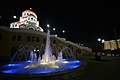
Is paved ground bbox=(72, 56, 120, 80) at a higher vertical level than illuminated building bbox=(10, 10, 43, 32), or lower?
lower

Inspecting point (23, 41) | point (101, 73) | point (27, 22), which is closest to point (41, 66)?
point (101, 73)

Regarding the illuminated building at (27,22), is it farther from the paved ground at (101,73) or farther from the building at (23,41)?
the paved ground at (101,73)

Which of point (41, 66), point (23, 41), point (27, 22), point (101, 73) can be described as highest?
point (27, 22)

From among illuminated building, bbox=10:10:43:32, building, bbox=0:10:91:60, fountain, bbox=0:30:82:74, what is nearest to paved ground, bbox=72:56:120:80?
fountain, bbox=0:30:82:74

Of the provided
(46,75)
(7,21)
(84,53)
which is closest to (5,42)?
(84,53)

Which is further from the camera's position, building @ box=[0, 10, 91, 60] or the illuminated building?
the illuminated building

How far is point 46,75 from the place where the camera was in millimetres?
7902

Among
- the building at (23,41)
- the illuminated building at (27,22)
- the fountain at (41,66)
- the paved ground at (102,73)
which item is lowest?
the paved ground at (102,73)

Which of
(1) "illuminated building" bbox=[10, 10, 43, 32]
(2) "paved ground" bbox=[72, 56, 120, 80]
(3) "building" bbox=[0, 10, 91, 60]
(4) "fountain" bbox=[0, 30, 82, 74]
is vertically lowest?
(2) "paved ground" bbox=[72, 56, 120, 80]

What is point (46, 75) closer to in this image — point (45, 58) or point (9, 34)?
point (45, 58)

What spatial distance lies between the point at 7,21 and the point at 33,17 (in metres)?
16.5

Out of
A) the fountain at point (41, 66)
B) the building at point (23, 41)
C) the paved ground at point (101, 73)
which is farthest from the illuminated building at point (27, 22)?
the paved ground at point (101, 73)

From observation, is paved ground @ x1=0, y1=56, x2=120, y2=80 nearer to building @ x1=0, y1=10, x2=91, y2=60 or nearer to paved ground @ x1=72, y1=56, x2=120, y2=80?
paved ground @ x1=72, y1=56, x2=120, y2=80

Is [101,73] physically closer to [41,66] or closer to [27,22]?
[41,66]
